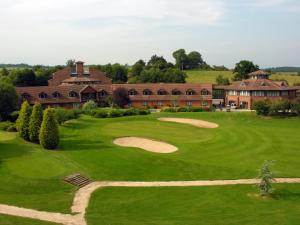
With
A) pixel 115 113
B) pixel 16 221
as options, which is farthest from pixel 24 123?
pixel 115 113

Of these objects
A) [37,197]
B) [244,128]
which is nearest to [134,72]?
[244,128]

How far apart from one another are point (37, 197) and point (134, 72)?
115 m

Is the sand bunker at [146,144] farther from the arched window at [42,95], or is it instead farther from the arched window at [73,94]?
the arched window at [73,94]

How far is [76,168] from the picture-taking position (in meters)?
42.0

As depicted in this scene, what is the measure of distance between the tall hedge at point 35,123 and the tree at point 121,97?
1666 inches

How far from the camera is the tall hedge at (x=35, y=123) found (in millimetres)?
50031

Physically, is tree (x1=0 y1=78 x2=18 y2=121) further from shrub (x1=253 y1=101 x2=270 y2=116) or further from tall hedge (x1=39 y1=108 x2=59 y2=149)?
shrub (x1=253 y1=101 x2=270 y2=116)

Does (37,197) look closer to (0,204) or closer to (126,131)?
(0,204)

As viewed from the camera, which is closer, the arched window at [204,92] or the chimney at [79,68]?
the arched window at [204,92]

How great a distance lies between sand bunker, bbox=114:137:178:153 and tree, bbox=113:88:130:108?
36.6 metres

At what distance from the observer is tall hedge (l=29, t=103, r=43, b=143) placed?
50031mm

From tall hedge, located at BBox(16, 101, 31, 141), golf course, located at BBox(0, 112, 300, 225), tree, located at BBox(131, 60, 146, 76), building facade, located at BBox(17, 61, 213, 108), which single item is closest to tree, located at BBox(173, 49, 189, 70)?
tree, located at BBox(131, 60, 146, 76)

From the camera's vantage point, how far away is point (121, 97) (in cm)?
9344

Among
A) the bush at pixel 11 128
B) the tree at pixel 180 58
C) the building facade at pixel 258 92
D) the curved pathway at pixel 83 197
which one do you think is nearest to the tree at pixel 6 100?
the bush at pixel 11 128
